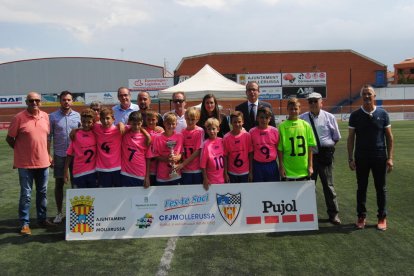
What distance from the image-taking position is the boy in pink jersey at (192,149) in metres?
5.38

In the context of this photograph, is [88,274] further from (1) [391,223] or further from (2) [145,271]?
(1) [391,223]

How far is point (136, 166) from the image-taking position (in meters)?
5.38

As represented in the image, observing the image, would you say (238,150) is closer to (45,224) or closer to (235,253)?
(235,253)

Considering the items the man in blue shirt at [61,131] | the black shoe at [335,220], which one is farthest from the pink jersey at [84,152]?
the black shoe at [335,220]

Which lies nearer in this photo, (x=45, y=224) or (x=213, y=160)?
(x=213, y=160)

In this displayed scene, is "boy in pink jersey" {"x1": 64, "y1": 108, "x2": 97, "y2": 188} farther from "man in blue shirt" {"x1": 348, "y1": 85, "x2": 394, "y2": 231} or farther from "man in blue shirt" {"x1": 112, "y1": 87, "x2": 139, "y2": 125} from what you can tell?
"man in blue shirt" {"x1": 348, "y1": 85, "x2": 394, "y2": 231}

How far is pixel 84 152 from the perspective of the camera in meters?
5.38

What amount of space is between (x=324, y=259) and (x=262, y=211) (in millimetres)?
1216

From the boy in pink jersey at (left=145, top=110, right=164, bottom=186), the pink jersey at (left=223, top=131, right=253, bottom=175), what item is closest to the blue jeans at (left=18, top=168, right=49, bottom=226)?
the boy in pink jersey at (left=145, top=110, right=164, bottom=186)

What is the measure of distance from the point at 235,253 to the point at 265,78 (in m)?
44.0

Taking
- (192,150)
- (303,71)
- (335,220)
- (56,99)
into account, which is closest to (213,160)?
(192,150)

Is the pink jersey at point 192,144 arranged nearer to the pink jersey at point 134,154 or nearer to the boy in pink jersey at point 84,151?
the pink jersey at point 134,154

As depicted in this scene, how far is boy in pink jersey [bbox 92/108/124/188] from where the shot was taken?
210 inches

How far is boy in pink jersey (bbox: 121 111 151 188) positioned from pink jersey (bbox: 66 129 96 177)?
1.38 ft
